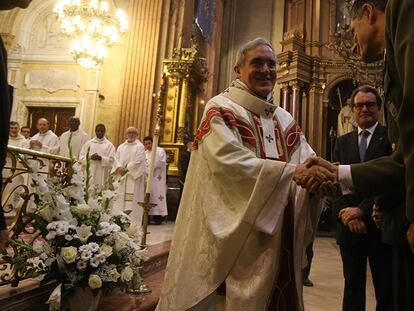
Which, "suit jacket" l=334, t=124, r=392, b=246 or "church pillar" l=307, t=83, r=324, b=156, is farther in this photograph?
"church pillar" l=307, t=83, r=324, b=156

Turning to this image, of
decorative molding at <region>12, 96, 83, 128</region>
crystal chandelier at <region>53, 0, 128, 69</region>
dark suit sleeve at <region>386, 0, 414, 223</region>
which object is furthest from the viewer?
decorative molding at <region>12, 96, 83, 128</region>

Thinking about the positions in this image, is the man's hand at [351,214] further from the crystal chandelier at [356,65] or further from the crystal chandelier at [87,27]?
the crystal chandelier at [356,65]

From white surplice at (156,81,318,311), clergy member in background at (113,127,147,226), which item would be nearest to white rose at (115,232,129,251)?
white surplice at (156,81,318,311)

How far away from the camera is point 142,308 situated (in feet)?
8.91

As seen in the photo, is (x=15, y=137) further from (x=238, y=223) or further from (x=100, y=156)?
(x=238, y=223)

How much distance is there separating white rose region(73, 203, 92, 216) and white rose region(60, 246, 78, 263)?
235 millimetres

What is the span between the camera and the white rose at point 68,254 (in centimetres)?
218

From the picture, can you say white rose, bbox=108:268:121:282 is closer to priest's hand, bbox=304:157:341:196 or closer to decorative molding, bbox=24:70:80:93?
priest's hand, bbox=304:157:341:196

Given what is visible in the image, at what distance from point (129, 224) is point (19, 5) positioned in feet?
5.41

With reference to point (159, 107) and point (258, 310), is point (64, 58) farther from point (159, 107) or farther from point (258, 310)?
point (258, 310)

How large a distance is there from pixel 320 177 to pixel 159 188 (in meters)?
6.93

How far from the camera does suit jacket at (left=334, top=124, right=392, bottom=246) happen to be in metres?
2.57

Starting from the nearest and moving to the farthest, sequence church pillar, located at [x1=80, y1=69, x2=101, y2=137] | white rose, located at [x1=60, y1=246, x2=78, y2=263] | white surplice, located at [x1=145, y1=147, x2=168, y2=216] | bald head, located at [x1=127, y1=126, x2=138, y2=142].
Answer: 1. white rose, located at [x1=60, y1=246, x2=78, y2=263]
2. bald head, located at [x1=127, y1=126, x2=138, y2=142]
3. white surplice, located at [x1=145, y1=147, x2=168, y2=216]
4. church pillar, located at [x1=80, y1=69, x2=101, y2=137]

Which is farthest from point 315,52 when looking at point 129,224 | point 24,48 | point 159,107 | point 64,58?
point 129,224
